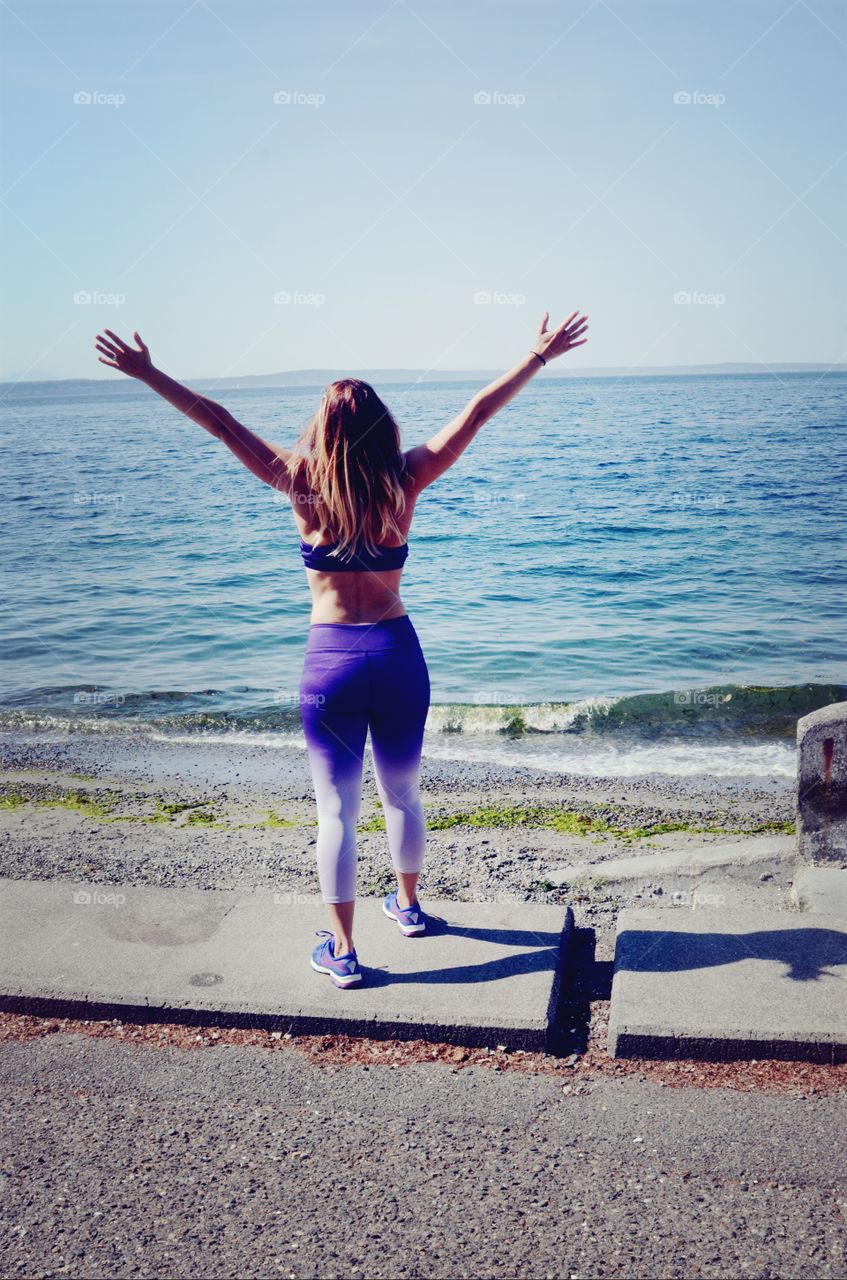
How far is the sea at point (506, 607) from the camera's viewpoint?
1039 centimetres

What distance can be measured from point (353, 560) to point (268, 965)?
1.52 meters

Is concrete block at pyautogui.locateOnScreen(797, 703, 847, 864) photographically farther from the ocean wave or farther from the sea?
the ocean wave

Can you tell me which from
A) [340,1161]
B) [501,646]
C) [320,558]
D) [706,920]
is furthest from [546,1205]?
[501,646]

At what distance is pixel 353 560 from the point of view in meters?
3.47

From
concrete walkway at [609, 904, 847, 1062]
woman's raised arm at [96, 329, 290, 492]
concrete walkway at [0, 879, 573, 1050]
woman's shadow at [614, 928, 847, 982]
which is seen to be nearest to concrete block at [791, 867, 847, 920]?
concrete walkway at [609, 904, 847, 1062]

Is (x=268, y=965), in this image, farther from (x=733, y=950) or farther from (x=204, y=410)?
(x=204, y=410)

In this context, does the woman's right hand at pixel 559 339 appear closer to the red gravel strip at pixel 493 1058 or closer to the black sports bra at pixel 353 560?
the black sports bra at pixel 353 560

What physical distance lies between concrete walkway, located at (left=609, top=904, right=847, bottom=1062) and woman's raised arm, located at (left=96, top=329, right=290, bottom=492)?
2.09 metres

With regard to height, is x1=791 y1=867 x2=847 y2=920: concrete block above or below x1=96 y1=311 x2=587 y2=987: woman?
below

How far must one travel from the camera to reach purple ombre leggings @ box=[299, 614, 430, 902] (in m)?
3.45

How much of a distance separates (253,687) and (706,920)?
8.41m

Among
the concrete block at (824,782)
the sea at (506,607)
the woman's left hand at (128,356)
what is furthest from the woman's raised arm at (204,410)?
the sea at (506,607)

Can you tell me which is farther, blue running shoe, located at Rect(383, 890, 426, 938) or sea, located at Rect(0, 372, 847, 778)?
sea, located at Rect(0, 372, 847, 778)

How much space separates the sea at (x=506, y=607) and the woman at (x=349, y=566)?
209 inches
